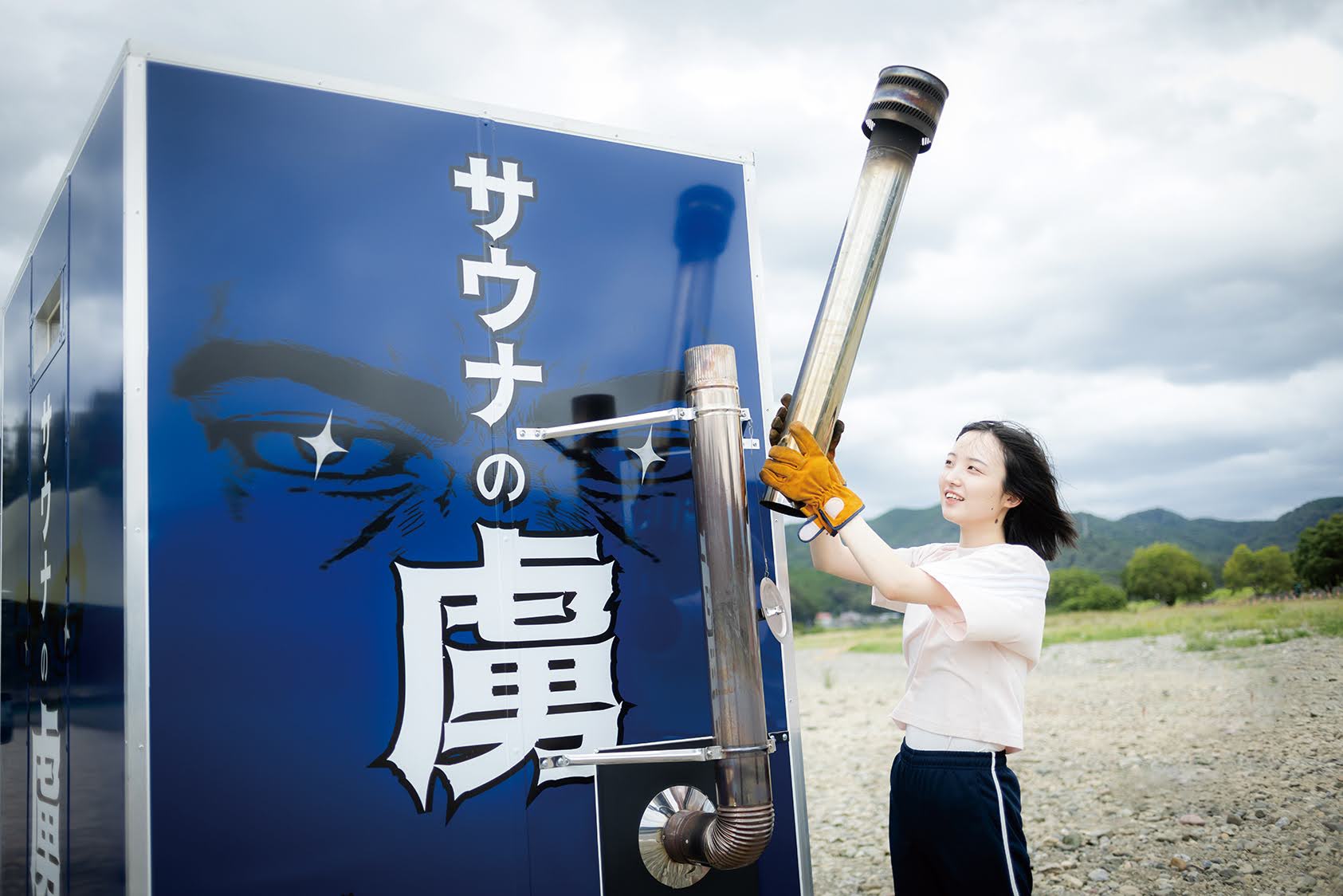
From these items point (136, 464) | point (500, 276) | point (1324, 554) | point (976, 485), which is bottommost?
point (1324, 554)

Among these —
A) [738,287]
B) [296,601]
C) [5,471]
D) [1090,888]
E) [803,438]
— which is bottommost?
[1090,888]

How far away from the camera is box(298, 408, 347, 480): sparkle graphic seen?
2311mm

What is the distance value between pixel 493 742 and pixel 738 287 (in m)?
1.49

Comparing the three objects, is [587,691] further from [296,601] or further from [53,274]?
[53,274]

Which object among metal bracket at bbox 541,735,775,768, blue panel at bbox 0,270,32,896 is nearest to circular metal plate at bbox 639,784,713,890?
metal bracket at bbox 541,735,775,768

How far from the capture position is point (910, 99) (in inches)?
102

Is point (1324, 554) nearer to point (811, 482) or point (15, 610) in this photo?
point (811, 482)

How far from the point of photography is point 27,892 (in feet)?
10.8

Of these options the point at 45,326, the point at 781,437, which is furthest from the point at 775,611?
the point at 45,326

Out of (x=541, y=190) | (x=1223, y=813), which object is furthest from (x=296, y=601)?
(x=1223, y=813)

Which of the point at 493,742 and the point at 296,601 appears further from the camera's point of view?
the point at 493,742

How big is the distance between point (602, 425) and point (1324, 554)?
10.5 m

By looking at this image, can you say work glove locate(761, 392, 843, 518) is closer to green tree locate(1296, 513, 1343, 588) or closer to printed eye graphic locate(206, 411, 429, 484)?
printed eye graphic locate(206, 411, 429, 484)

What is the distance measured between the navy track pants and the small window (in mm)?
2923
